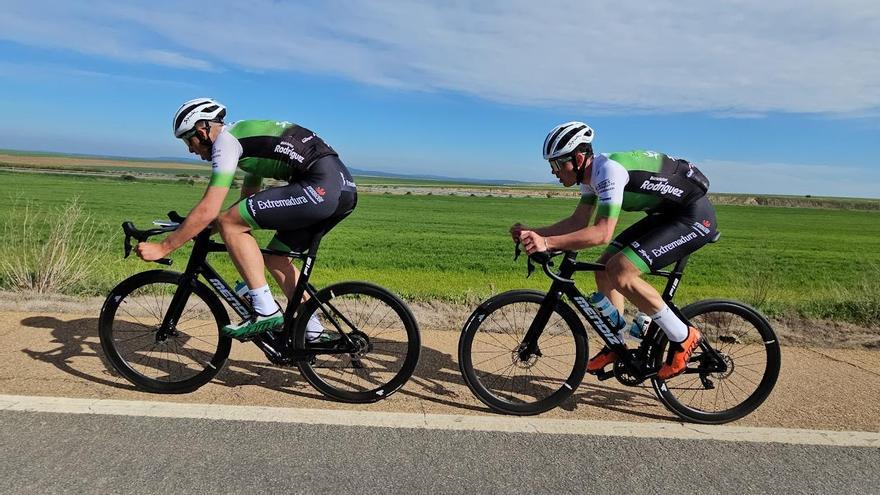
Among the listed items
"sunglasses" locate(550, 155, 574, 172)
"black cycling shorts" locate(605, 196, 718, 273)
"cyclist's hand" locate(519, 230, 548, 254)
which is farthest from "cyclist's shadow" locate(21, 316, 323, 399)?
"black cycling shorts" locate(605, 196, 718, 273)

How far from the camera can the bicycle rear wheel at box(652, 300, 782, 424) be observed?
3701mm

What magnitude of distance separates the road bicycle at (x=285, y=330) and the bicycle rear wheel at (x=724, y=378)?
178 centimetres

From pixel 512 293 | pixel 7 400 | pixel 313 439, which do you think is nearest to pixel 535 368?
pixel 512 293

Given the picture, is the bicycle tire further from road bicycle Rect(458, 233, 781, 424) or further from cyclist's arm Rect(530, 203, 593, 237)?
cyclist's arm Rect(530, 203, 593, 237)

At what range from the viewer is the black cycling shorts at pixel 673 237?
3.62m

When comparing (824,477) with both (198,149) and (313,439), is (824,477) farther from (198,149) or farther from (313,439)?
(198,149)

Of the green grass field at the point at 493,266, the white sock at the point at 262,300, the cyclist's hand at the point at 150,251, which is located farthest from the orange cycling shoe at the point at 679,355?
the cyclist's hand at the point at 150,251

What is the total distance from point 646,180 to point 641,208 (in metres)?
0.25

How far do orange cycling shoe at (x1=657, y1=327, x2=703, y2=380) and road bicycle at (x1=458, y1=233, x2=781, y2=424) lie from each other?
0.20 feet

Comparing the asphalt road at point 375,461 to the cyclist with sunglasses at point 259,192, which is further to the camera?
the cyclist with sunglasses at point 259,192

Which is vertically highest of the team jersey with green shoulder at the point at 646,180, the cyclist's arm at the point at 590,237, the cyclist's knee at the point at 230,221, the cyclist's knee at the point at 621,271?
the team jersey with green shoulder at the point at 646,180

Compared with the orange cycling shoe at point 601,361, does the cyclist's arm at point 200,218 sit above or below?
above

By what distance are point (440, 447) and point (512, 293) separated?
1.14 m

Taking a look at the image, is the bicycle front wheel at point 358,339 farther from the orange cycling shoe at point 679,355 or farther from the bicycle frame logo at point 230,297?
the orange cycling shoe at point 679,355
